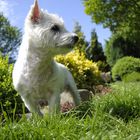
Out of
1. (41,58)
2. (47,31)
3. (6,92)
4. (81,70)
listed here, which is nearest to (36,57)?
(41,58)

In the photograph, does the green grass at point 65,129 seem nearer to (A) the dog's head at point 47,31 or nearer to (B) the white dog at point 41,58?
(B) the white dog at point 41,58

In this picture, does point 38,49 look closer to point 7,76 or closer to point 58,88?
point 58,88

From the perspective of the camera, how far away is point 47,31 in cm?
591

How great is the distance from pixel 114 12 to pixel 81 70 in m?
22.1

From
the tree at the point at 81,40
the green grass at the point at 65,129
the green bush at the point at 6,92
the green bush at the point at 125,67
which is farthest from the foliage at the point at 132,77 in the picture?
the green grass at the point at 65,129

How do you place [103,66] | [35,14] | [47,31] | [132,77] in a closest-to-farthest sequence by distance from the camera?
1. [47,31]
2. [35,14]
3. [132,77]
4. [103,66]

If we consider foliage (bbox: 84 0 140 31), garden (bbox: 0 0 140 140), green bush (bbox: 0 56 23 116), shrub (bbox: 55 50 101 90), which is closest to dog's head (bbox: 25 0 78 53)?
garden (bbox: 0 0 140 140)

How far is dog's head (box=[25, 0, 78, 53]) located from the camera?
5.85 meters

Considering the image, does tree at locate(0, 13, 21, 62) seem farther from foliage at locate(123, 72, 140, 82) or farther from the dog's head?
the dog's head

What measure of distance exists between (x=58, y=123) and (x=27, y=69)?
174 cm

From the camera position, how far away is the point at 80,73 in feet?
44.4

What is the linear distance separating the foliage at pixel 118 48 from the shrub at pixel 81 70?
17783mm

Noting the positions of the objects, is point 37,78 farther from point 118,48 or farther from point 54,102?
point 118,48

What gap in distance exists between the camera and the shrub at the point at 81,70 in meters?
13.1
